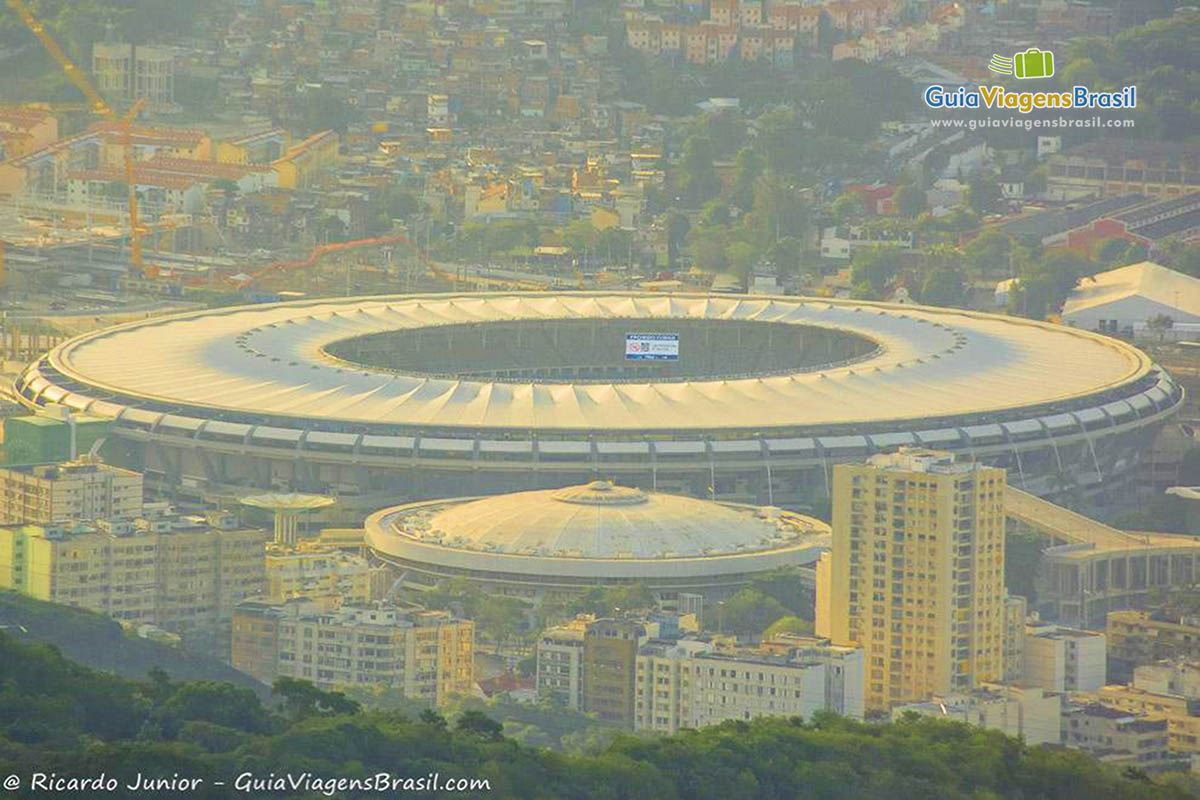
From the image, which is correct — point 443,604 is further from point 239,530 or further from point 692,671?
point 692,671

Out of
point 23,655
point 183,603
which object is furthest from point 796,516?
point 23,655

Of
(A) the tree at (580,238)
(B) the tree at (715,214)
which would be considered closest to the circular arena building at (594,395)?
(A) the tree at (580,238)

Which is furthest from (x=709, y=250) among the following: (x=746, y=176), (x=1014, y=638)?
(x=1014, y=638)

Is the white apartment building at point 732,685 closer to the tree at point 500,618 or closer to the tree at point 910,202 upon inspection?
the tree at point 500,618

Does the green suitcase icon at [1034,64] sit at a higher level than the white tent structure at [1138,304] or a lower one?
higher

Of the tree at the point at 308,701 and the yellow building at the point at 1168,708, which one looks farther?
the yellow building at the point at 1168,708

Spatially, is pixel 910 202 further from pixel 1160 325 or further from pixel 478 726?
pixel 478 726
